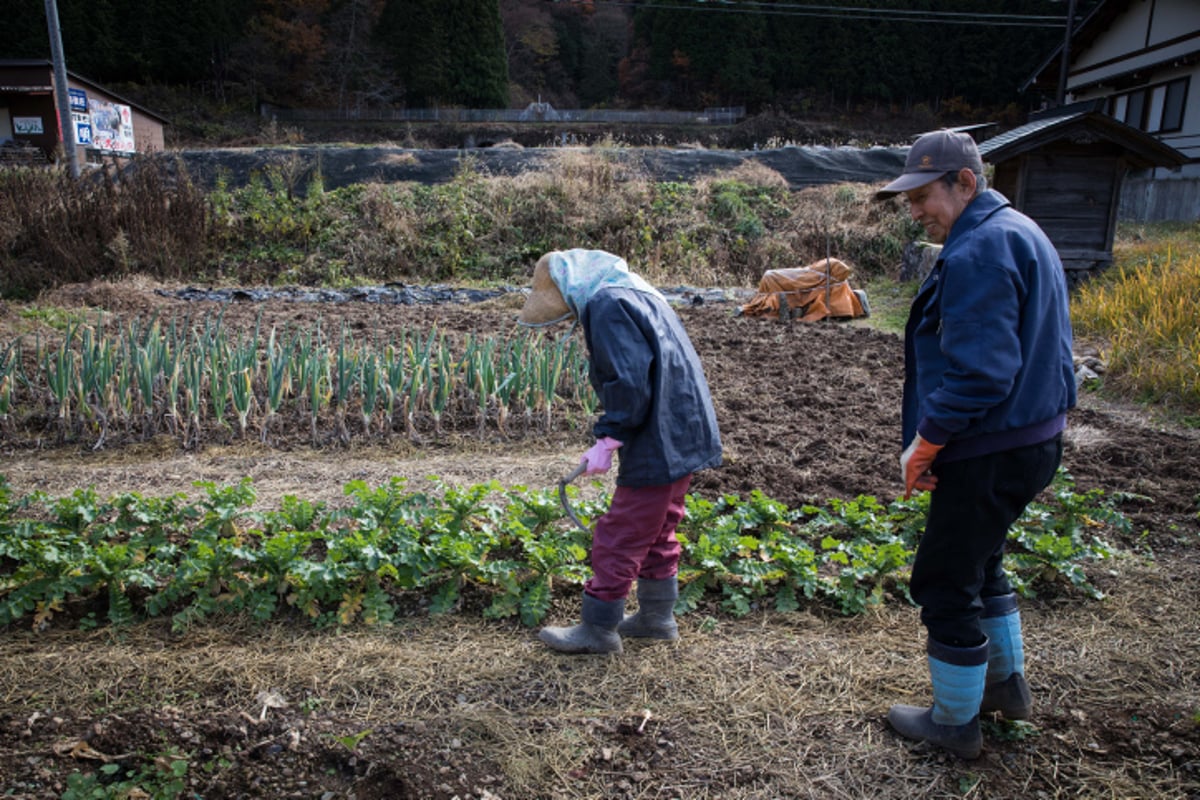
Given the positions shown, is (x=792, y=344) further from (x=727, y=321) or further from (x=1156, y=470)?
(x=1156, y=470)

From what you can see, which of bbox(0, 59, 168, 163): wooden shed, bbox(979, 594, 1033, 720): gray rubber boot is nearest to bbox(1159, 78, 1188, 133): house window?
bbox(979, 594, 1033, 720): gray rubber boot

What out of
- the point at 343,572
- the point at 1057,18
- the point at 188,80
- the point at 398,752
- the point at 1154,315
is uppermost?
the point at 1057,18

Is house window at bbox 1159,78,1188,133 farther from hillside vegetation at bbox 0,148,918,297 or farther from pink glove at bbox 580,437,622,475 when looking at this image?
pink glove at bbox 580,437,622,475

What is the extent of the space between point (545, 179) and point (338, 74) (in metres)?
28.5

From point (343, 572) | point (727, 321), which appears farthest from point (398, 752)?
point (727, 321)

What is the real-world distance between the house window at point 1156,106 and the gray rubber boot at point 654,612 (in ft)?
72.6

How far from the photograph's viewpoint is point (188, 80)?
123 feet

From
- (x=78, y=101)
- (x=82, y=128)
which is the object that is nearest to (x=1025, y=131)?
(x=78, y=101)

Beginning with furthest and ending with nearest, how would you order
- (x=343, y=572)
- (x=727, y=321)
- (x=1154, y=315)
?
(x=727, y=321) < (x=1154, y=315) < (x=343, y=572)

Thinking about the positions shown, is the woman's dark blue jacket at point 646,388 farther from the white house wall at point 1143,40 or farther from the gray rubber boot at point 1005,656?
the white house wall at point 1143,40

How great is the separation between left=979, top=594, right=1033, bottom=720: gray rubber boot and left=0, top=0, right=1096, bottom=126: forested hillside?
38095 mm

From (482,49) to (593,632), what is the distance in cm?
3916

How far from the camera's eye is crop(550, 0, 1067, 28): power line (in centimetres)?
3538

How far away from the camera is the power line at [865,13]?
35375 millimetres
